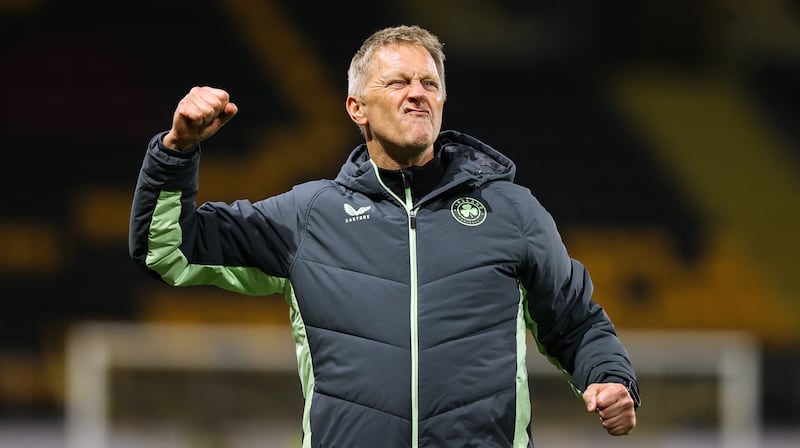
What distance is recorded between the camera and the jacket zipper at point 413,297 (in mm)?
2199

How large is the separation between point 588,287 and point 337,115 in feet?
16.3

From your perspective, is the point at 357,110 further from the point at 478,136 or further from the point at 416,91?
the point at 478,136

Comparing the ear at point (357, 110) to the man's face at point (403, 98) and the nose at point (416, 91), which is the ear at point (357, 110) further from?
the nose at point (416, 91)

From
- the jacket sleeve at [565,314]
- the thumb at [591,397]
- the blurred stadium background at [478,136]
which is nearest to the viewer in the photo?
the thumb at [591,397]

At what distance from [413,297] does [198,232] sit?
43cm

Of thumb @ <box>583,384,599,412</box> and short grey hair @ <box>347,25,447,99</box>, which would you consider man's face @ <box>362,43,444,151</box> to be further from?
thumb @ <box>583,384,599,412</box>

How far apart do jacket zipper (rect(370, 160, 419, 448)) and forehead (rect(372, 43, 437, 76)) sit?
0.20 m

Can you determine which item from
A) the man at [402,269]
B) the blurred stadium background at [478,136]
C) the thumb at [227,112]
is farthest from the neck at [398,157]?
the blurred stadium background at [478,136]

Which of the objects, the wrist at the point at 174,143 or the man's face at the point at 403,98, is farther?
the man's face at the point at 403,98

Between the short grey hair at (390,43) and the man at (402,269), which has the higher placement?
the short grey hair at (390,43)

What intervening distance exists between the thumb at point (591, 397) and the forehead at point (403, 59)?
0.67 meters

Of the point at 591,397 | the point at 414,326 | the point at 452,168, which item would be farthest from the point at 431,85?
the point at 591,397

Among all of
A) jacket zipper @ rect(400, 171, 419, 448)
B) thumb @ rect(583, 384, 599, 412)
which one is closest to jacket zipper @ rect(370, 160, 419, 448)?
jacket zipper @ rect(400, 171, 419, 448)

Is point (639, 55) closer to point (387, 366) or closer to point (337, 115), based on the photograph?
point (337, 115)
